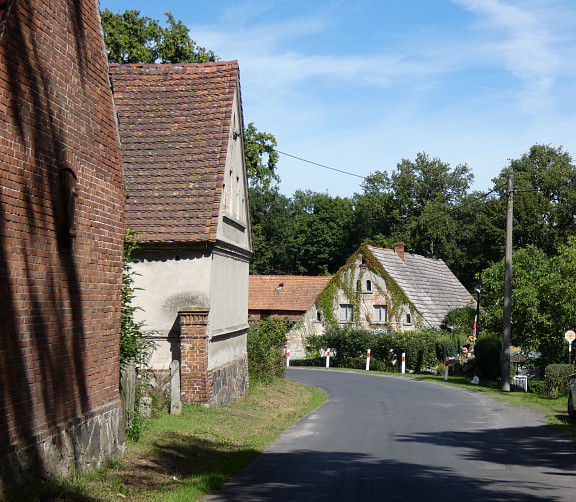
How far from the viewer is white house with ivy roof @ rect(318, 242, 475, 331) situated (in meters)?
49.4

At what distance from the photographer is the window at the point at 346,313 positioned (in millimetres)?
51781

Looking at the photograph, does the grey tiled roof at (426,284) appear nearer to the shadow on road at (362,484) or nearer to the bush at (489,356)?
the bush at (489,356)

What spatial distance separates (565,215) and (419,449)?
61.7 meters

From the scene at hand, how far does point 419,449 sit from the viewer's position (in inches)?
541

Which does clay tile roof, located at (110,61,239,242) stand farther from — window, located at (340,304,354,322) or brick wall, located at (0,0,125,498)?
window, located at (340,304,354,322)

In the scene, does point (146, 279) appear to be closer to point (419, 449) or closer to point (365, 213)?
point (419, 449)

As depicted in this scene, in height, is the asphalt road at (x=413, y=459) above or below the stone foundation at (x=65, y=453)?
below

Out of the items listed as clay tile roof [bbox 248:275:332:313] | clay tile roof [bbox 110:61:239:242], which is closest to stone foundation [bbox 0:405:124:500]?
clay tile roof [bbox 110:61:239:242]

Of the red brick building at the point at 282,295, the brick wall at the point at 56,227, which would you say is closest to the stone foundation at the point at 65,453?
the brick wall at the point at 56,227

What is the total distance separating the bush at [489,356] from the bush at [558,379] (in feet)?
29.5

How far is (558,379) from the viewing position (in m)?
25.3

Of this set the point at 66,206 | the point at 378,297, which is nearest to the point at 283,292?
the point at 378,297

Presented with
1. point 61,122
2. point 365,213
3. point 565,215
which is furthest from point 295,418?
point 365,213

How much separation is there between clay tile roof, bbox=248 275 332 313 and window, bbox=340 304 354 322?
10618 millimetres
